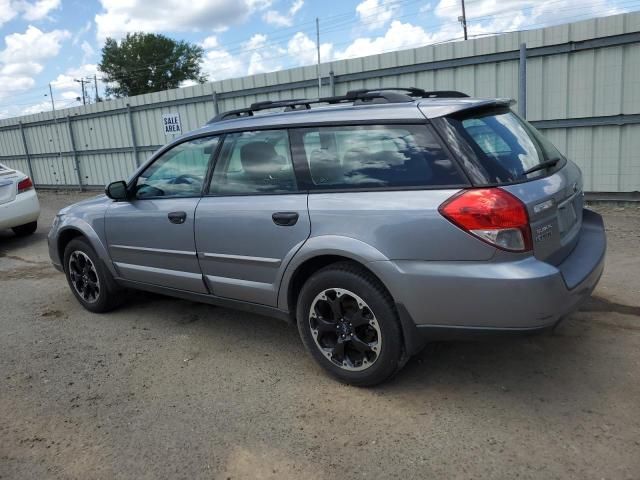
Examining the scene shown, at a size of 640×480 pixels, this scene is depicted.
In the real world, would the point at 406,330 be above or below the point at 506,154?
below

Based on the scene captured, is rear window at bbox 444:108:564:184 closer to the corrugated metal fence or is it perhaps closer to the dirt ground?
the dirt ground

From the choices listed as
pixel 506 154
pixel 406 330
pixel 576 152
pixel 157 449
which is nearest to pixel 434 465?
pixel 406 330

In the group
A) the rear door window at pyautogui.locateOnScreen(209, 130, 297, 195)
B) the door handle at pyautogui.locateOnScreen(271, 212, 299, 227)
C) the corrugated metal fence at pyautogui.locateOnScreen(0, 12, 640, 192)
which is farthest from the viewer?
the corrugated metal fence at pyautogui.locateOnScreen(0, 12, 640, 192)

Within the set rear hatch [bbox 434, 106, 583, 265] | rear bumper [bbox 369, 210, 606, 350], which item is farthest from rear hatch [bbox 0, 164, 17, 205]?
rear hatch [bbox 434, 106, 583, 265]

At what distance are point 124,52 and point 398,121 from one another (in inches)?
2714

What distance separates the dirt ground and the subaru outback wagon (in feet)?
1.25

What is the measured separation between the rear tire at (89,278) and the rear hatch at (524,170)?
3280 mm

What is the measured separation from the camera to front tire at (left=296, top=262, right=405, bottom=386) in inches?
119

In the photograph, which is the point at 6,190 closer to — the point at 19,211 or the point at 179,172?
the point at 19,211

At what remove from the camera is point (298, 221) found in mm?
3256

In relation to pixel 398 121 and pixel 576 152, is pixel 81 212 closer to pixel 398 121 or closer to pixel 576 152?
pixel 398 121

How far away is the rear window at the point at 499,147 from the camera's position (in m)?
2.80

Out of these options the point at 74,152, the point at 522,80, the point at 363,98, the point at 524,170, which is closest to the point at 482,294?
the point at 524,170

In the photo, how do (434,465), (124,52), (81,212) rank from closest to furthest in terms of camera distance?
(434,465), (81,212), (124,52)
